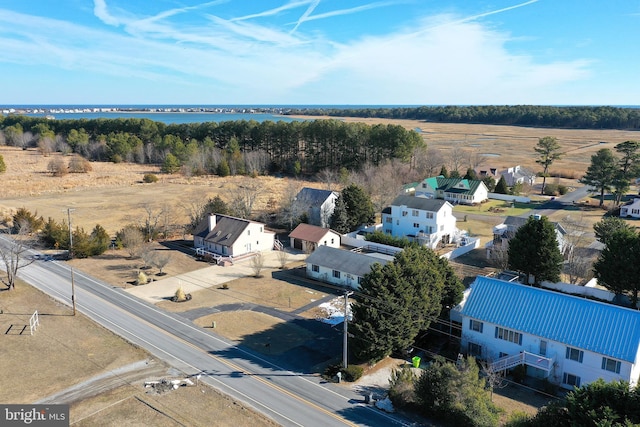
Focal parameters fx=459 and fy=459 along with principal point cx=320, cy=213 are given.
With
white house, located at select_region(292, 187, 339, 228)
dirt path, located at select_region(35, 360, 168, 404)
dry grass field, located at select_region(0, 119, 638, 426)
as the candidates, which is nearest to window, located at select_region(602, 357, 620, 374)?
dry grass field, located at select_region(0, 119, 638, 426)

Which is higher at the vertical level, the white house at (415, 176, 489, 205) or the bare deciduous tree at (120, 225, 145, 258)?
the white house at (415, 176, 489, 205)

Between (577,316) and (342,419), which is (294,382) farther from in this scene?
(577,316)

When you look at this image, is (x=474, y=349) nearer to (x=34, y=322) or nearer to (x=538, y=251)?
(x=538, y=251)

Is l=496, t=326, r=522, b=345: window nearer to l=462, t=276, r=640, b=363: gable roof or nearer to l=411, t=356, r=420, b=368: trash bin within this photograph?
l=462, t=276, r=640, b=363: gable roof

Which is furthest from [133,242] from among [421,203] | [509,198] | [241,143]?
[241,143]

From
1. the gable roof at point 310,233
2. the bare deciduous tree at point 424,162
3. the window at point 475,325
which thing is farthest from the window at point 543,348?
the bare deciduous tree at point 424,162

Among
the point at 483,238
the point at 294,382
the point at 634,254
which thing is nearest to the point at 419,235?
the point at 483,238
